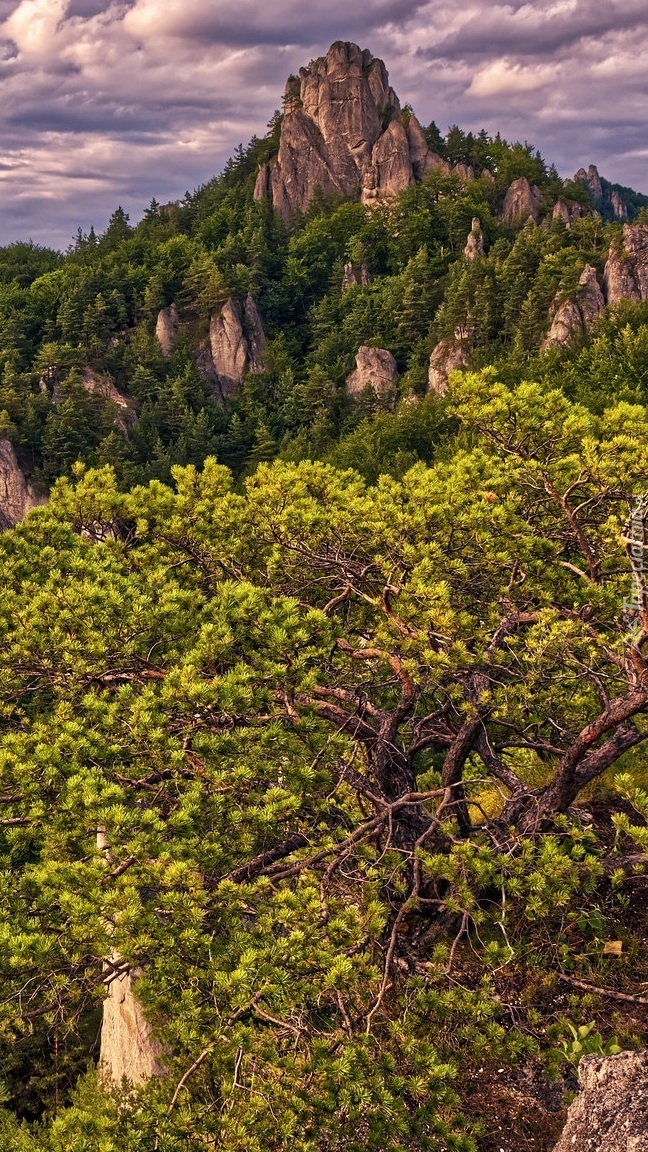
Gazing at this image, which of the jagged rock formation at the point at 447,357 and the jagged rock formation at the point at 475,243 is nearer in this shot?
the jagged rock formation at the point at 447,357

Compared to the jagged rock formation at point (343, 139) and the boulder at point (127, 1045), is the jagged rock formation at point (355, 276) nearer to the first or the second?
the jagged rock formation at point (343, 139)

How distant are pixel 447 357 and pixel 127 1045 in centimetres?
8073

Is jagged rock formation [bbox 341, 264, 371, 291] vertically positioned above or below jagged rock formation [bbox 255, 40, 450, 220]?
below

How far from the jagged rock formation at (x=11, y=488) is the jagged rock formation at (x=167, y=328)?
1248 inches

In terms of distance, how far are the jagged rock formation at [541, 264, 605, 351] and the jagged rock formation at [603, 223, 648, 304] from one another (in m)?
1.18

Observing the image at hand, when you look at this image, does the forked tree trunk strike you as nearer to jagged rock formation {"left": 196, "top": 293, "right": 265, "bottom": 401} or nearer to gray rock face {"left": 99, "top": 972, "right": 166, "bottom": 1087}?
gray rock face {"left": 99, "top": 972, "right": 166, "bottom": 1087}

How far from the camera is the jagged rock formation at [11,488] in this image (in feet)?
278

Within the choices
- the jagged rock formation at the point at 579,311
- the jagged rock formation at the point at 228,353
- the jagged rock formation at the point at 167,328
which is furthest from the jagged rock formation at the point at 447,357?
the jagged rock formation at the point at 167,328

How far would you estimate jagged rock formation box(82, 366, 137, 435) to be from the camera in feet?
305

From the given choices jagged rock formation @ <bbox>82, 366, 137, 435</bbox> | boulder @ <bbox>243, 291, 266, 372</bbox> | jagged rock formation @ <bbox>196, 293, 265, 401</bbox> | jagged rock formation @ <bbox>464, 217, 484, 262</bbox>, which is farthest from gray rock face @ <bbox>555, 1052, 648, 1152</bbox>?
boulder @ <bbox>243, 291, 266, 372</bbox>

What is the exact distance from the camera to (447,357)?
289 ft

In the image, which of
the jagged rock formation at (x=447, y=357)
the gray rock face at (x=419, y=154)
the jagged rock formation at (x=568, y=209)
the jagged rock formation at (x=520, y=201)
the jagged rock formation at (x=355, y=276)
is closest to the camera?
the jagged rock formation at (x=447, y=357)

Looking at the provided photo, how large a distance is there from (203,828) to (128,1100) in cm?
244

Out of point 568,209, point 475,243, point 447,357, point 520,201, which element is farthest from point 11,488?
point 568,209
